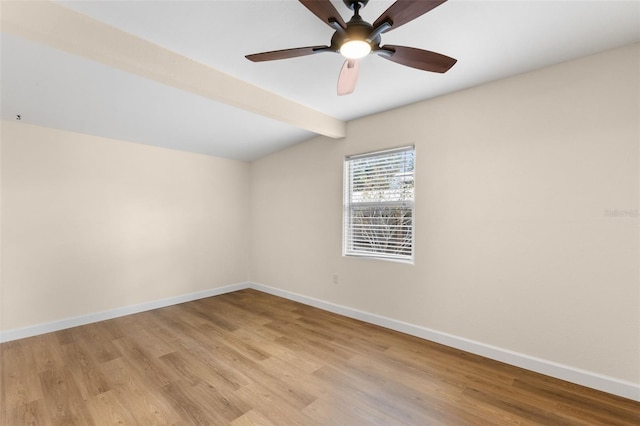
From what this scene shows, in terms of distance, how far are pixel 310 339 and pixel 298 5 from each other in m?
2.91

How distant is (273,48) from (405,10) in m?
1.11

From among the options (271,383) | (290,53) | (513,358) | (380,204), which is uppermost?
A: (290,53)

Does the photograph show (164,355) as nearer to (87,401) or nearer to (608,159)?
(87,401)

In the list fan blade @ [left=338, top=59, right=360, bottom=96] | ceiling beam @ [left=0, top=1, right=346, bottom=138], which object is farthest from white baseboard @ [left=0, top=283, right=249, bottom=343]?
fan blade @ [left=338, top=59, right=360, bottom=96]

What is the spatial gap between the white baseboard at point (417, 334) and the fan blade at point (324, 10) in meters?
2.89

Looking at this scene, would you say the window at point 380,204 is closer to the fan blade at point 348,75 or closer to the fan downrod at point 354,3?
the fan blade at point 348,75

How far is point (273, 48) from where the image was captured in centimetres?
210

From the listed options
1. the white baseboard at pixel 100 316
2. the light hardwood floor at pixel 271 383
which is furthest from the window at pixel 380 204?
the white baseboard at pixel 100 316

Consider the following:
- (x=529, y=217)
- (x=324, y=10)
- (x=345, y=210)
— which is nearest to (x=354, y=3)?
(x=324, y=10)

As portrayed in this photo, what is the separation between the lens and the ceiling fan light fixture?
1563 millimetres

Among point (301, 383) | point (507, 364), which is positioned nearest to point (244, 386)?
point (301, 383)

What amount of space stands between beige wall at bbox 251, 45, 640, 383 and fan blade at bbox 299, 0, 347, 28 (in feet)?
6.23

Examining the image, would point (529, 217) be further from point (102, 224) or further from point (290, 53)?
point (102, 224)

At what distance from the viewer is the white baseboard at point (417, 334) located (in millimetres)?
2084
